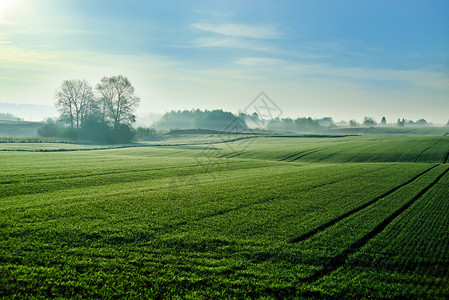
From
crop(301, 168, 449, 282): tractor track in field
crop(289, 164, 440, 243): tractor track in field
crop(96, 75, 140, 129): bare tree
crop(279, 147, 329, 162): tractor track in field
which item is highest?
crop(96, 75, 140, 129): bare tree

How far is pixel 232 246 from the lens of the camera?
10898 millimetres

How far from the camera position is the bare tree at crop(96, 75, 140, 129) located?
77.2 meters

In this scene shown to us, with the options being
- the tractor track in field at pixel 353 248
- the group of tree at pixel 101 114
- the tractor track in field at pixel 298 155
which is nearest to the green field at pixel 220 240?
the tractor track in field at pixel 353 248

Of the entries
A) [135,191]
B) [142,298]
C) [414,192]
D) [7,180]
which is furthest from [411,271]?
[7,180]

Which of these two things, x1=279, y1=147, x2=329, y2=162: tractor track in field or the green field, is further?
x1=279, y1=147, x2=329, y2=162: tractor track in field

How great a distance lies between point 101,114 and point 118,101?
618 centimetres

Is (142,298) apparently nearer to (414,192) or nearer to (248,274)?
(248,274)

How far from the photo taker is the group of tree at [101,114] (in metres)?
77.9

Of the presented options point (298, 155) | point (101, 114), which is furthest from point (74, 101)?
point (298, 155)

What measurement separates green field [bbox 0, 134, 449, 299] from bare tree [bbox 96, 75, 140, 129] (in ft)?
193

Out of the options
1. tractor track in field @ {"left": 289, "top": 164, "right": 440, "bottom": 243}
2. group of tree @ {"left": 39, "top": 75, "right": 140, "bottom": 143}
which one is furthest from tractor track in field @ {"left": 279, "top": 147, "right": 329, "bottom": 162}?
group of tree @ {"left": 39, "top": 75, "right": 140, "bottom": 143}

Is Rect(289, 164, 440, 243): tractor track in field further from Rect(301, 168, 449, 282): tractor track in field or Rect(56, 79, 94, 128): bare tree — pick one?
Rect(56, 79, 94, 128): bare tree

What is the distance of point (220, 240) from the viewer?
11.4 meters

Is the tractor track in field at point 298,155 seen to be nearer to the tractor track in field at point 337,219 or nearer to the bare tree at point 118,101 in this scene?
the tractor track in field at point 337,219
